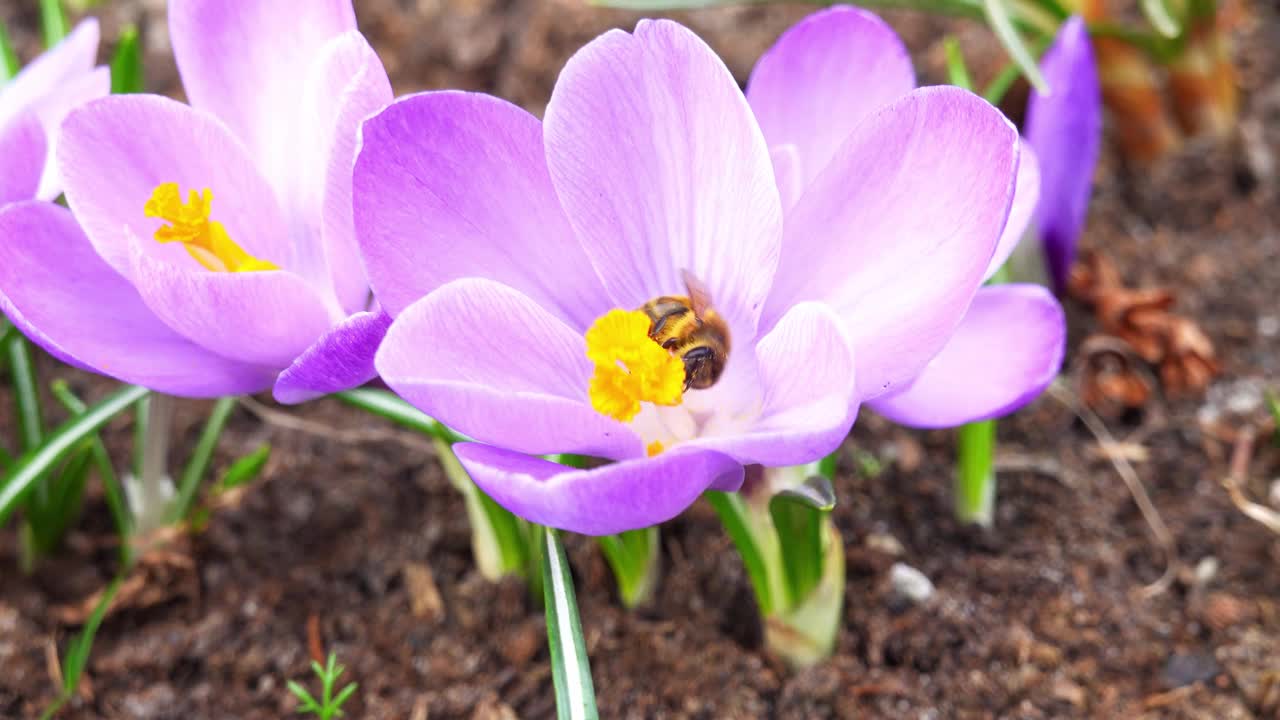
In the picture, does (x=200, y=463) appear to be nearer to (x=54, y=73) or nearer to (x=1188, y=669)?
(x=54, y=73)

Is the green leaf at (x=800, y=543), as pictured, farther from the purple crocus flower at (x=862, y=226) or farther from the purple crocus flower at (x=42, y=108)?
the purple crocus flower at (x=42, y=108)

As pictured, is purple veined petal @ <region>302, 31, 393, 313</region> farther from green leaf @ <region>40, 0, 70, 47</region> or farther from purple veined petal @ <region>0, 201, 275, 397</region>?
green leaf @ <region>40, 0, 70, 47</region>

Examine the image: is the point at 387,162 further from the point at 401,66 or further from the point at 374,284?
the point at 401,66

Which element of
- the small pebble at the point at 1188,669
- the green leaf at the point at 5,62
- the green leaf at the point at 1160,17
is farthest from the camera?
the green leaf at the point at 1160,17

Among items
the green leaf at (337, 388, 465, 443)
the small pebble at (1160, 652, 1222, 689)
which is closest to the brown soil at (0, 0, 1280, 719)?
the small pebble at (1160, 652, 1222, 689)

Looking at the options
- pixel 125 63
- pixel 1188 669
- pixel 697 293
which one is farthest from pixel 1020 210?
pixel 125 63

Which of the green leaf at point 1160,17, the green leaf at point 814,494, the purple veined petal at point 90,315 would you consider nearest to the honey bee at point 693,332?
the green leaf at point 814,494
